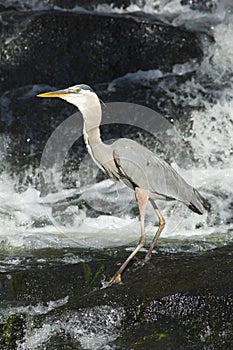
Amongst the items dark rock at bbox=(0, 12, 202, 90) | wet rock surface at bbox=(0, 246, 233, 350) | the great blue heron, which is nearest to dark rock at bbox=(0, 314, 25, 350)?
wet rock surface at bbox=(0, 246, 233, 350)

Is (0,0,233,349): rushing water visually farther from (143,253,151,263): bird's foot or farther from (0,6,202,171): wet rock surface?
(143,253,151,263): bird's foot

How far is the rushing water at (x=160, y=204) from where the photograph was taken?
18.5 ft

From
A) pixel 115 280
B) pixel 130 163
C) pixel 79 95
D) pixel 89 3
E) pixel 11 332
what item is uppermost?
pixel 89 3

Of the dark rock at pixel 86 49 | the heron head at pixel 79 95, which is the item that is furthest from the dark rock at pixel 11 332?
the dark rock at pixel 86 49

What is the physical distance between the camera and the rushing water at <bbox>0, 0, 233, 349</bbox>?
564cm

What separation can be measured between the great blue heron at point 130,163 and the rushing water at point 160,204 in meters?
0.49

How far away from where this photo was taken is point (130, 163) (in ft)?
16.9

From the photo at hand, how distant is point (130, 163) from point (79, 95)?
0.60m

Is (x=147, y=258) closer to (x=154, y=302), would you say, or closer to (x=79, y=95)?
(x=154, y=302)

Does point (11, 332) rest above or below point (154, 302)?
below

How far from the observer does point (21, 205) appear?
24.6ft

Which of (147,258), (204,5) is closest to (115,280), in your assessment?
(147,258)

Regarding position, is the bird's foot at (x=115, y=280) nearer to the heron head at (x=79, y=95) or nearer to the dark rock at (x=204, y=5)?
the heron head at (x=79, y=95)

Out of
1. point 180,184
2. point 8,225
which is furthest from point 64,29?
point 180,184
